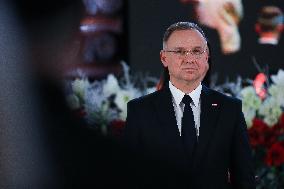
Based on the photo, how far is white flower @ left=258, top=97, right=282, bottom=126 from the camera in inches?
75.2

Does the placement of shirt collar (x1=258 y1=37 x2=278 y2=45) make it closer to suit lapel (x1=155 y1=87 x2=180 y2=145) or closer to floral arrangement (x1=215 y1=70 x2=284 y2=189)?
floral arrangement (x1=215 y1=70 x2=284 y2=189)

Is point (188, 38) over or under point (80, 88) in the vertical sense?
over

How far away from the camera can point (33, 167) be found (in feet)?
1.48

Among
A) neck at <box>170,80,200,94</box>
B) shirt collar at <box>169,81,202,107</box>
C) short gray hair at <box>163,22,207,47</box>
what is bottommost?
shirt collar at <box>169,81,202,107</box>

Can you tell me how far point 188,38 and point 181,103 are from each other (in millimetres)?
157

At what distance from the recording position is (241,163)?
122cm

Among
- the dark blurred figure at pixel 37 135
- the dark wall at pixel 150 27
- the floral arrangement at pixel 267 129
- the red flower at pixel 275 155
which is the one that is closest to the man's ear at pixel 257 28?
the dark wall at pixel 150 27

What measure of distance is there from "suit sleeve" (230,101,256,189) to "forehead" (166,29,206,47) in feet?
0.75

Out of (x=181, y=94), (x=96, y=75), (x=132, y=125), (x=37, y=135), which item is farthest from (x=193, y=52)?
(x=96, y=75)

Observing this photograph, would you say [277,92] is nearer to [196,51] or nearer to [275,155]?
[275,155]

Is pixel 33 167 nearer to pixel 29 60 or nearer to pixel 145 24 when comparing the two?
pixel 29 60

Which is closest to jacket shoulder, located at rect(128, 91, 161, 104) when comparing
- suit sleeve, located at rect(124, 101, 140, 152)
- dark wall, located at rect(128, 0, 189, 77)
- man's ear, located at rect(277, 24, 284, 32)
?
suit sleeve, located at rect(124, 101, 140, 152)

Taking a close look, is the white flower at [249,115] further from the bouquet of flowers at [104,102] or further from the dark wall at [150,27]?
the dark wall at [150,27]

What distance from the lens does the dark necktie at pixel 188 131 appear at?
120cm
